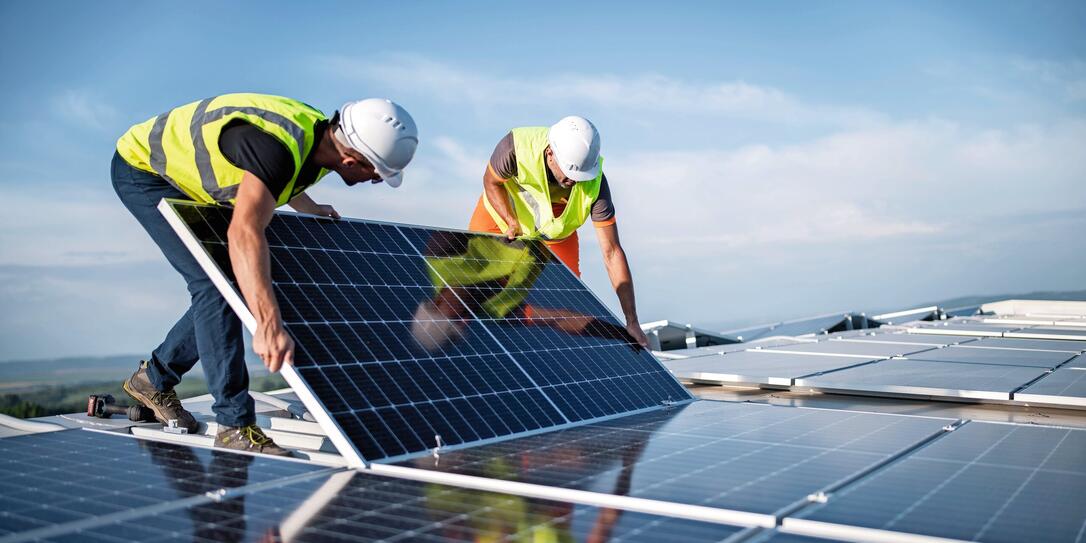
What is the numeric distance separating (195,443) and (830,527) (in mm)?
3130

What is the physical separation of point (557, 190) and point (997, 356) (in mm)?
4957

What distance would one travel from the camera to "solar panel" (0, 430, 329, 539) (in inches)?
135

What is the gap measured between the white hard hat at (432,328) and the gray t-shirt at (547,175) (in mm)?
2129

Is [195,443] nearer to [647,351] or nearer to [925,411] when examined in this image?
[647,351]

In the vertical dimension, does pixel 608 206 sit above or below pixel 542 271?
above

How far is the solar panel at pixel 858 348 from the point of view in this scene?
10.0 meters

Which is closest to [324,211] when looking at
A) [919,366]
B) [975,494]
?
[975,494]

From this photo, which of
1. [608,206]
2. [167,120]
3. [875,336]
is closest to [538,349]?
[608,206]

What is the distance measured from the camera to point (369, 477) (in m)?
3.99

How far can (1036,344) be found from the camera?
1148cm

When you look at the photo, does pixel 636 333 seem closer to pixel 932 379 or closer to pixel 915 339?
pixel 932 379

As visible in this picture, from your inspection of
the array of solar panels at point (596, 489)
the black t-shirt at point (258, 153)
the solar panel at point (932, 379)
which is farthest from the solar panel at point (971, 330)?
the black t-shirt at point (258, 153)

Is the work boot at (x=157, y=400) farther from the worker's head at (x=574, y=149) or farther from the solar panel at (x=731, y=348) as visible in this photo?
the solar panel at (x=731, y=348)

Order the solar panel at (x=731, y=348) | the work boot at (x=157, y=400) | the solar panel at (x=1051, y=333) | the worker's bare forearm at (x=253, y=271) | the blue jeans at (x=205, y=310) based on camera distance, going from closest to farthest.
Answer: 1. the worker's bare forearm at (x=253, y=271)
2. the blue jeans at (x=205, y=310)
3. the work boot at (x=157, y=400)
4. the solar panel at (x=731, y=348)
5. the solar panel at (x=1051, y=333)
